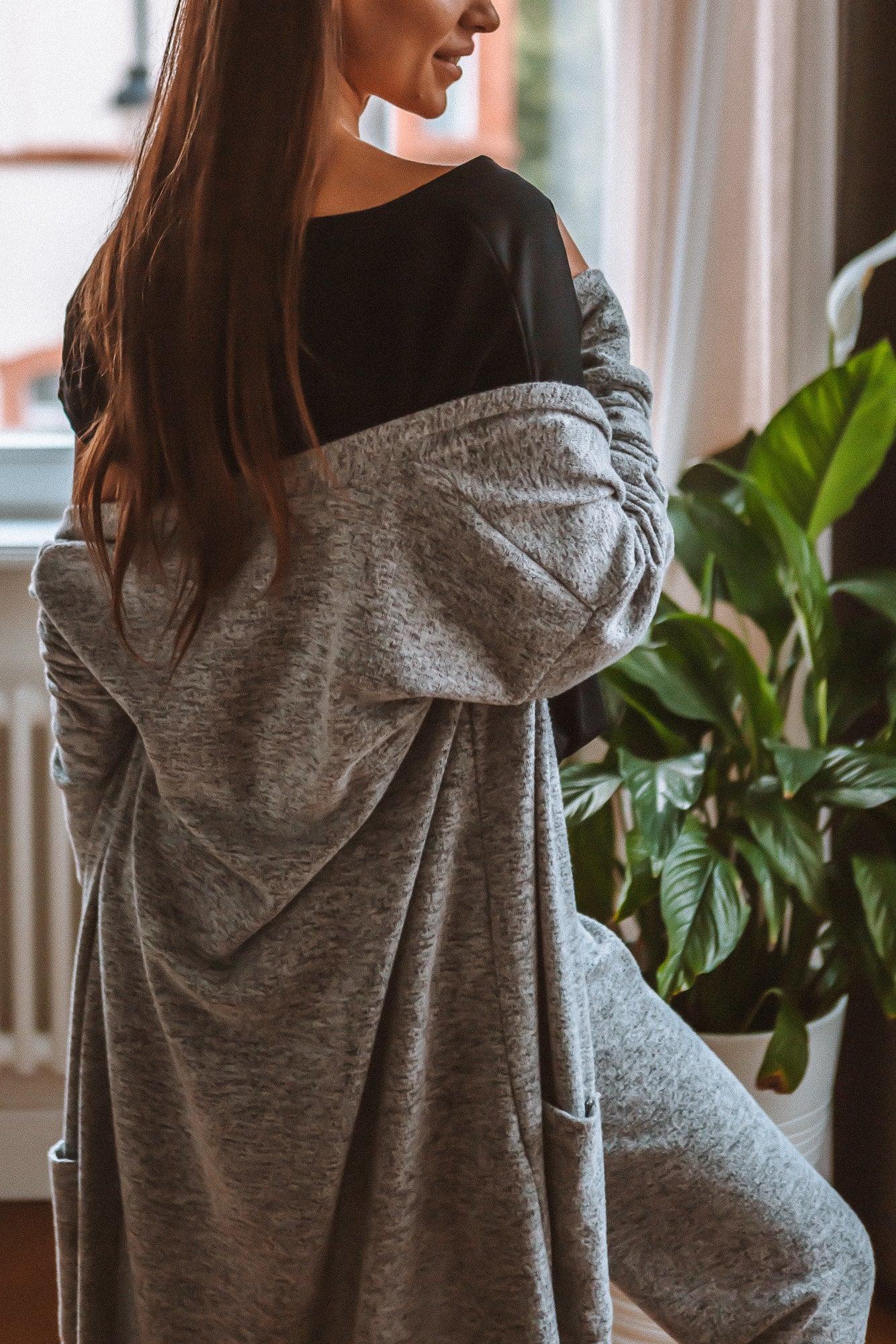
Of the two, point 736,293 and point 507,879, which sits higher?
point 736,293

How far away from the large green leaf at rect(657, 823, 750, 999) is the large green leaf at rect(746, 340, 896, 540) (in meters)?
0.42

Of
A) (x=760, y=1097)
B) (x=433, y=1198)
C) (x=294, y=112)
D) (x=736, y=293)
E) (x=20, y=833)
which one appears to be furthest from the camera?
(x=20, y=833)

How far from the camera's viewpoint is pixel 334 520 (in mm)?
724

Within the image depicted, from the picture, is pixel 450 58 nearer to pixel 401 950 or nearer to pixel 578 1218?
pixel 401 950

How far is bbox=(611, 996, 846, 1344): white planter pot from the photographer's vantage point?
1271mm

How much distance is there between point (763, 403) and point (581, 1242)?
1096mm

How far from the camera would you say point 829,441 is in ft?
4.26

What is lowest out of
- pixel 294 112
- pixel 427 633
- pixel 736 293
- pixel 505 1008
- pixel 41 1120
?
pixel 41 1120

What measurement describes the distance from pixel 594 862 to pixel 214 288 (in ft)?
2.57

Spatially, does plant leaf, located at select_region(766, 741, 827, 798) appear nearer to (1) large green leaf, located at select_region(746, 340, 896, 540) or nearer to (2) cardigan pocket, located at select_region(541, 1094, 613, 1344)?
(1) large green leaf, located at select_region(746, 340, 896, 540)

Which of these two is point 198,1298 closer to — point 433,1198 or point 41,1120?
point 433,1198

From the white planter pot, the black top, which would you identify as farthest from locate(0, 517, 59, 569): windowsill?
the white planter pot

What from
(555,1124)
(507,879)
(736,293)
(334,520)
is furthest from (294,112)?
(736,293)

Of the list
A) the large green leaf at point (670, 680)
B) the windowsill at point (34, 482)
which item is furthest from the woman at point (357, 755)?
the windowsill at point (34, 482)
